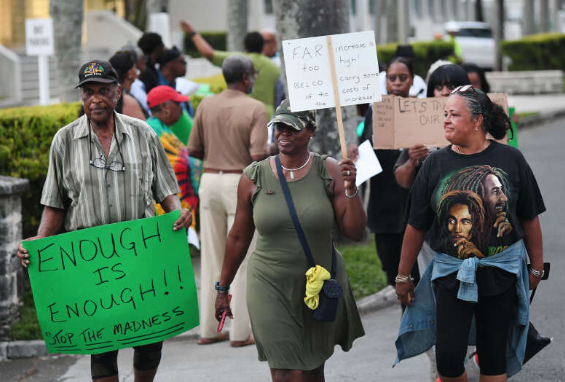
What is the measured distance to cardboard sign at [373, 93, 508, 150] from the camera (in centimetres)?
602

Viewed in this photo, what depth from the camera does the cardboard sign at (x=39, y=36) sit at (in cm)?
1426

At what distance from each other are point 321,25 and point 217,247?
313cm

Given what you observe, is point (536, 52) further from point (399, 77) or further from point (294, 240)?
point (294, 240)

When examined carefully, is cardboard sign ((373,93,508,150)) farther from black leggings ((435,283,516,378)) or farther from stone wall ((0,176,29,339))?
stone wall ((0,176,29,339))

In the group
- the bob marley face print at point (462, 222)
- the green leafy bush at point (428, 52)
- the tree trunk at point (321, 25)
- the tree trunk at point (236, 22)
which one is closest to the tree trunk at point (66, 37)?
the tree trunk at point (321, 25)

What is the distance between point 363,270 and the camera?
902 cm

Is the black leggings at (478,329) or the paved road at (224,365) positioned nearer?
the black leggings at (478,329)

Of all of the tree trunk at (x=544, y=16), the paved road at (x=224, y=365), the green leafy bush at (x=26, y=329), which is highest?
the tree trunk at (x=544, y=16)

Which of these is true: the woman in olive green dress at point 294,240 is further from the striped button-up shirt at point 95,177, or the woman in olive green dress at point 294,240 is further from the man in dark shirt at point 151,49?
the man in dark shirt at point 151,49

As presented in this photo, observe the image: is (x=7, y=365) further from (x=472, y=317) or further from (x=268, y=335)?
(x=472, y=317)

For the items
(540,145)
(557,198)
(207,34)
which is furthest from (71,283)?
(207,34)

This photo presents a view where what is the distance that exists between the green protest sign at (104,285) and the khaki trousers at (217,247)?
2017 millimetres

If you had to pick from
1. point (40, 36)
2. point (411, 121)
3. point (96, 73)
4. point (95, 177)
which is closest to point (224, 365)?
point (411, 121)

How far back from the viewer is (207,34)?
119 ft
